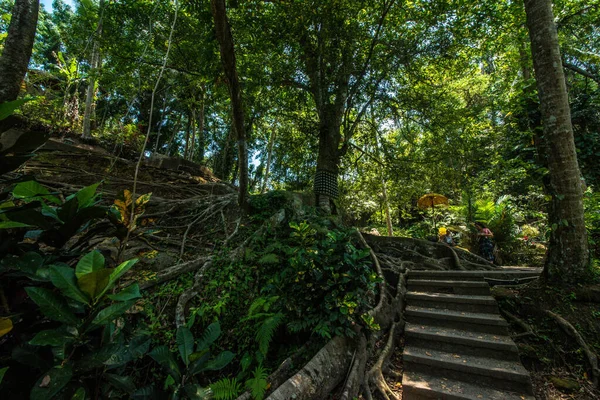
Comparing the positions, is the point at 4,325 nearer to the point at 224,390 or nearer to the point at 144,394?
the point at 144,394

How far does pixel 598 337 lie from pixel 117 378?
478 cm

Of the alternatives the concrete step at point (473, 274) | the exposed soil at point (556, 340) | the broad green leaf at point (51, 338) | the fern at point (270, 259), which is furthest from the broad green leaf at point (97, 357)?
the concrete step at point (473, 274)

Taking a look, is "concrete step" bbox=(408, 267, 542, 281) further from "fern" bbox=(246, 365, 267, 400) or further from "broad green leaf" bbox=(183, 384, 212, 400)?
"broad green leaf" bbox=(183, 384, 212, 400)

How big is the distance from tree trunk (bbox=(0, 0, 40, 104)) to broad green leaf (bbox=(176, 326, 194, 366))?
2750 mm

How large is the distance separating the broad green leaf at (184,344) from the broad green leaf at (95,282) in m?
0.57

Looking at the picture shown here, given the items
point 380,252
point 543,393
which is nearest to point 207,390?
point 543,393

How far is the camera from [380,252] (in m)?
5.89

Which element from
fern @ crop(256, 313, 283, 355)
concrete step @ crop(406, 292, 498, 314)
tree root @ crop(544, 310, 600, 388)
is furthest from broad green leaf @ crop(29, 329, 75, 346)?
tree root @ crop(544, 310, 600, 388)

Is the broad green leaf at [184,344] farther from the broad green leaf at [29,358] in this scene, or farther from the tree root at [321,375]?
the tree root at [321,375]

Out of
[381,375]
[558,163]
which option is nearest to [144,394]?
[381,375]

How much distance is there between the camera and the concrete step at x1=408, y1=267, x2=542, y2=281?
4215 mm

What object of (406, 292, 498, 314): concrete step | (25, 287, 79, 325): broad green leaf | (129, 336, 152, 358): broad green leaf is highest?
(25, 287, 79, 325): broad green leaf

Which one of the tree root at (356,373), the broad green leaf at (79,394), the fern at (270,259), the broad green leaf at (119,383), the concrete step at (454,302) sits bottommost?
the tree root at (356,373)

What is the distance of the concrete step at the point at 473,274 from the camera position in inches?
166
